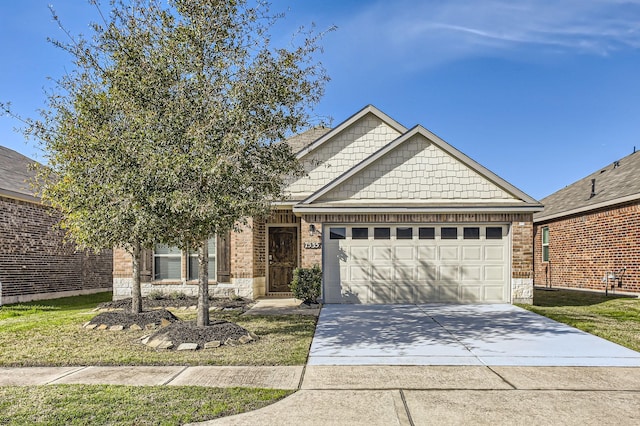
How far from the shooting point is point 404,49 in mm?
14445

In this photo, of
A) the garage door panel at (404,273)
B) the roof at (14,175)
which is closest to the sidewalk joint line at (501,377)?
the garage door panel at (404,273)

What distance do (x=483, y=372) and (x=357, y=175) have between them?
7918mm

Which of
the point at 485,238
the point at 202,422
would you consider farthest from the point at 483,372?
the point at 485,238

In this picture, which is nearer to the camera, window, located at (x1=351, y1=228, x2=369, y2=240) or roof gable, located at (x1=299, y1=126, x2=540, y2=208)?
roof gable, located at (x1=299, y1=126, x2=540, y2=208)

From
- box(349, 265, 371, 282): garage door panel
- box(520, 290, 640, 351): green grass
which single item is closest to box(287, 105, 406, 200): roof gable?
box(349, 265, 371, 282): garage door panel

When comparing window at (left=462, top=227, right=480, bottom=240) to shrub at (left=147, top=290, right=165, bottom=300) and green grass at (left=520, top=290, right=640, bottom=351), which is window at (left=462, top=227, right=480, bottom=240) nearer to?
green grass at (left=520, top=290, right=640, bottom=351)

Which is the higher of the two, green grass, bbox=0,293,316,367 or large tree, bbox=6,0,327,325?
large tree, bbox=6,0,327,325

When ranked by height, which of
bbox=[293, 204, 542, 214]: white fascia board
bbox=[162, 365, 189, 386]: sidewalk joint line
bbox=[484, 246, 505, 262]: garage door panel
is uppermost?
bbox=[293, 204, 542, 214]: white fascia board

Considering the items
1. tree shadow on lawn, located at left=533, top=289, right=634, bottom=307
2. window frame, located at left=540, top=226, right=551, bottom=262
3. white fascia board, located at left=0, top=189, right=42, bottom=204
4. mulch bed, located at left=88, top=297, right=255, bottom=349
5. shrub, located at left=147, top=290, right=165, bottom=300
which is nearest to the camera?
mulch bed, located at left=88, top=297, right=255, bottom=349

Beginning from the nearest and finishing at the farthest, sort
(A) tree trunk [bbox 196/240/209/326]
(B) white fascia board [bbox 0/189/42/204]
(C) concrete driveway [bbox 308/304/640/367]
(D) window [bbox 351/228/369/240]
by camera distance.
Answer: (C) concrete driveway [bbox 308/304/640/367] < (A) tree trunk [bbox 196/240/209/326] < (D) window [bbox 351/228/369/240] < (B) white fascia board [bbox 0/189/42/204]

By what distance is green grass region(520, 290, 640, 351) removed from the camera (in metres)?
8.92

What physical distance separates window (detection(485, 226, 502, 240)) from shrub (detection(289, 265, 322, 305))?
5.13m

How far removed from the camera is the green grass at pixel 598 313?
8922 mm

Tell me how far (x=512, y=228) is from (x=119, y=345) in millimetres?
10613
